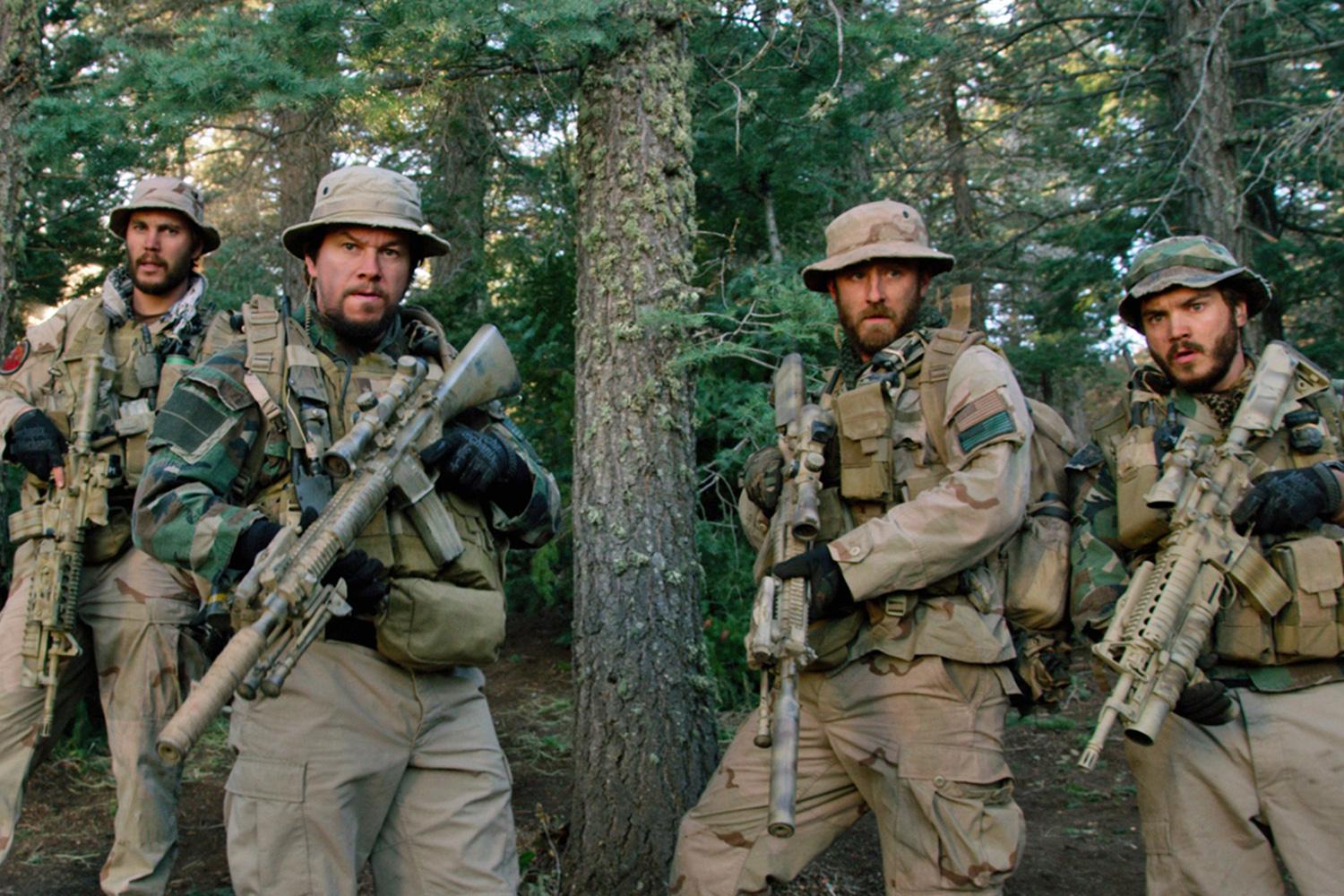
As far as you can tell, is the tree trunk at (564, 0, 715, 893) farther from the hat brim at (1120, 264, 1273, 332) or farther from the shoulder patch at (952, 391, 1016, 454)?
the hat brim at (1120, 264, 1273, 332)

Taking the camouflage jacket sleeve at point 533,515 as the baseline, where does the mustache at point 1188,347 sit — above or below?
above

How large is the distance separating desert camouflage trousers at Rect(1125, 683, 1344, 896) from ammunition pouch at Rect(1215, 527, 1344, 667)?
13 centimetres

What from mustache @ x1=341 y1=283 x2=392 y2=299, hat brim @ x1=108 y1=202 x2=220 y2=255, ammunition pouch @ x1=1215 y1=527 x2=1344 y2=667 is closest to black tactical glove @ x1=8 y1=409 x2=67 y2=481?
hat brim @ x1=108 y1=202 x2=220 y2=255

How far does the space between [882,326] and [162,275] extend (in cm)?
329

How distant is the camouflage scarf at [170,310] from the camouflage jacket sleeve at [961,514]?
315cm

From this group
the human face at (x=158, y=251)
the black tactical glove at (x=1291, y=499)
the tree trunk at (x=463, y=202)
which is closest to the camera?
the black tactical glove at (x=1291, y=499)

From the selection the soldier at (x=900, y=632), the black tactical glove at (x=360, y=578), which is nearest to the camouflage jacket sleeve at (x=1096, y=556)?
the soldier at (x=900, y=632)

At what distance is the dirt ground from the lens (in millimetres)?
5195

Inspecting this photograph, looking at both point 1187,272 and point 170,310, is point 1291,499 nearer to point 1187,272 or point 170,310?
point 1187,272

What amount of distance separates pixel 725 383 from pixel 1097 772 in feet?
11.0

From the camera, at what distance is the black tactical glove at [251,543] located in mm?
3055

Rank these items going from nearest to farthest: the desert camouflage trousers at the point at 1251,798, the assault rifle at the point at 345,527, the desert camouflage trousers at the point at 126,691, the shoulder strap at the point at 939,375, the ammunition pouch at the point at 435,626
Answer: the assault rifle at the point at 345,527
the ammunition pouch at the point at 435,626
the desert camouflage trousers at the point at 1251,798
the shoulder strap at the point at 939,375
the desert camouflage trousers at the point at 126,691

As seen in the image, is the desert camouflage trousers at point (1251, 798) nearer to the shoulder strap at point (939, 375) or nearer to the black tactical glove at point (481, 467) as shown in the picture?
the shoulder strap at point (939, 375)

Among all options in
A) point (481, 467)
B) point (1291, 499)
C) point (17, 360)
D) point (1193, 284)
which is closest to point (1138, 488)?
point (1291, 499)
